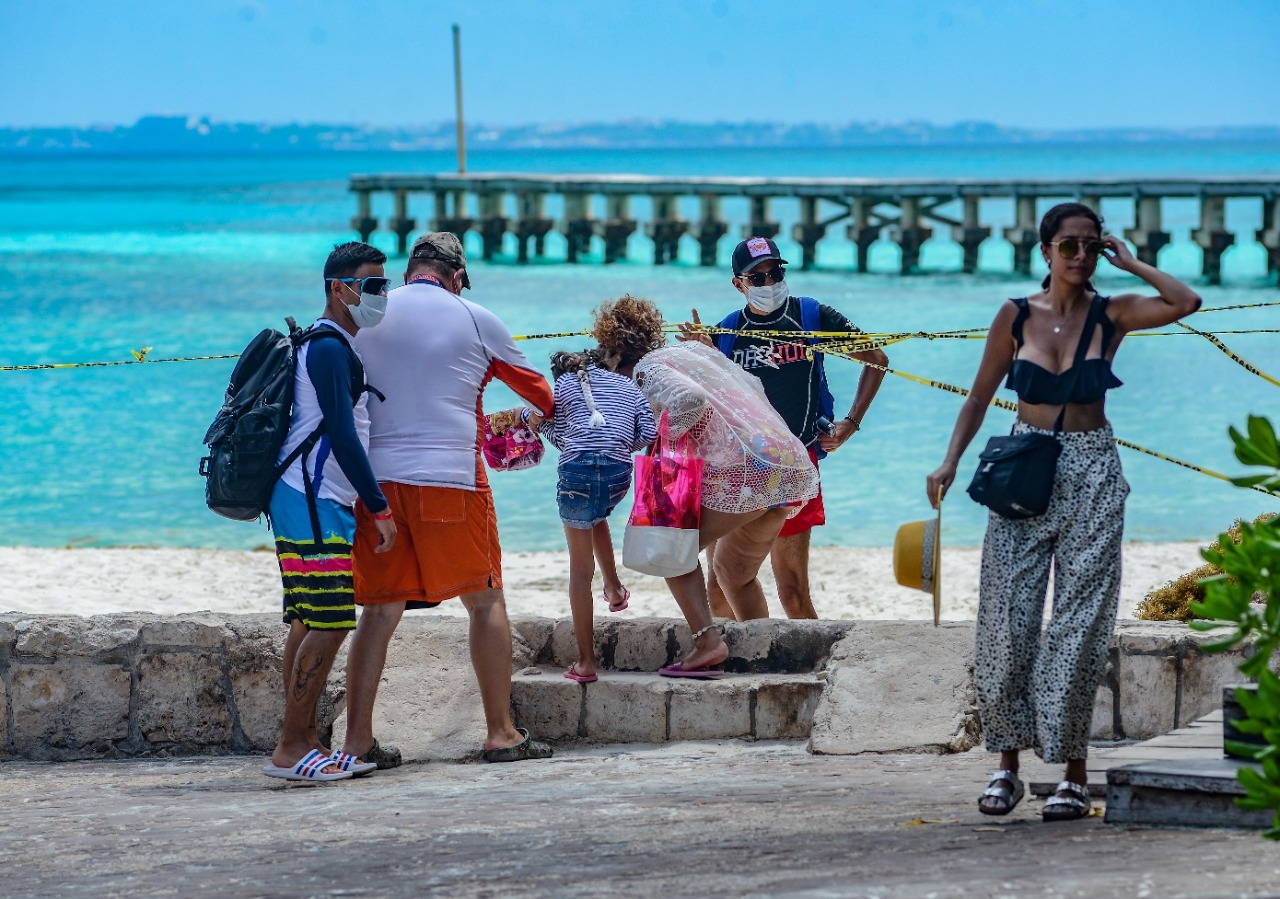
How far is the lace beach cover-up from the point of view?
530cm

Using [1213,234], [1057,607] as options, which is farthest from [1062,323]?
[1213,234]

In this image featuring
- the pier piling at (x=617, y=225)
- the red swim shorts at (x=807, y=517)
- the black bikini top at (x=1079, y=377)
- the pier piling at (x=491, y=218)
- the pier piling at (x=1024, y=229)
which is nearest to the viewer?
the black bikini top at (x=1079, y=377)

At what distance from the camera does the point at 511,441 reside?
5395 millimetres

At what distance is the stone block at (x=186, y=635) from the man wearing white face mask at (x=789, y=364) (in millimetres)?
1978

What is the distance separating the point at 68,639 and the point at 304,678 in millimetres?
1153

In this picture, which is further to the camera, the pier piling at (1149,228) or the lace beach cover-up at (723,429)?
the pier piling at (1149,228)

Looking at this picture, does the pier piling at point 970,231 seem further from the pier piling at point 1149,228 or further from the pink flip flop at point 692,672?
the pink flip flop at point 692,672

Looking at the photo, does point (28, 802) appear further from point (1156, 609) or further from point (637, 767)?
point (1156, 609)

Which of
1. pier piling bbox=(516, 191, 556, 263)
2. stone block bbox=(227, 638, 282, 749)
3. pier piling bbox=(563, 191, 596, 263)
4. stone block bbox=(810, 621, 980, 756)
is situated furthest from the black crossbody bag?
pier piling bbox=(563, 191, 596, 263)

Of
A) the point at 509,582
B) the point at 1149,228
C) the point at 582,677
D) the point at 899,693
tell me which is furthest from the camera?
the point at 1149,228

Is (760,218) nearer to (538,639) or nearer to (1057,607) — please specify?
(538,639)

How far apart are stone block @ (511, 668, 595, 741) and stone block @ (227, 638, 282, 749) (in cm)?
60

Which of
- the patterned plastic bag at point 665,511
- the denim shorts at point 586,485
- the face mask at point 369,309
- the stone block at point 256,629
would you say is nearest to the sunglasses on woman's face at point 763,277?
the patterned plastic bag at point 665,511

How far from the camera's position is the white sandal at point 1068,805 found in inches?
141
